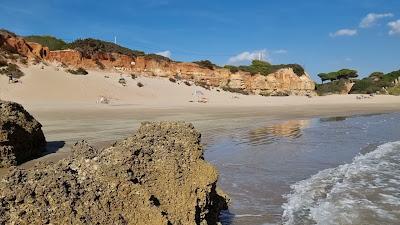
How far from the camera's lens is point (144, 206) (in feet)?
10.2

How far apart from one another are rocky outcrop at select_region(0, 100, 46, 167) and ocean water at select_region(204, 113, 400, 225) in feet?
11.6

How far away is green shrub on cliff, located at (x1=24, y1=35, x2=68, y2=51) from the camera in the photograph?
4112cm

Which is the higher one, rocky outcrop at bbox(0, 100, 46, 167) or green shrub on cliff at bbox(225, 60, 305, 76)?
green shrub on cliff at bbox(225, 60, 305, 76)

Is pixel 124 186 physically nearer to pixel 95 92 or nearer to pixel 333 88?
pixel 95 92

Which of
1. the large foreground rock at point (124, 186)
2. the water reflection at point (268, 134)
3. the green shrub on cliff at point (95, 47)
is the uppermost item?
the green shrub on cliff at point (95, 47)

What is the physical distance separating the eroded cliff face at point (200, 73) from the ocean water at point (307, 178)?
25074mm

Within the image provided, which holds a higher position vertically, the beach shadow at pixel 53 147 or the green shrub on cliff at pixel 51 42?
the green shrub on cliff at pixel 51 42

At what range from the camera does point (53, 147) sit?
955 centimetres

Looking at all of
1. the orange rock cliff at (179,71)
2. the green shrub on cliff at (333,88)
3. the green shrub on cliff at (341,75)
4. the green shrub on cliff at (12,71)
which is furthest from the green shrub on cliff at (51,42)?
the green shrub on cliff at (341,75)

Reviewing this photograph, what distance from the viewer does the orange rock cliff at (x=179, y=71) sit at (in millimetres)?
34125

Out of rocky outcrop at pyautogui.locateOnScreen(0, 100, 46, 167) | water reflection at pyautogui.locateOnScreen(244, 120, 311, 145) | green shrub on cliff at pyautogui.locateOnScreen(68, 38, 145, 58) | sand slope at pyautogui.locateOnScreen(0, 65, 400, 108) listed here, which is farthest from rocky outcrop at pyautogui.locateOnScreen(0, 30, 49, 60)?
rocky outcrop at pyautogui.locateOnScreen(0, 100, 46, 167)

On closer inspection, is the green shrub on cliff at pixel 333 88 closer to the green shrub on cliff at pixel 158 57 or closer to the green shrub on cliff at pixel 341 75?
the green shrub on cliff at pixel 341 75

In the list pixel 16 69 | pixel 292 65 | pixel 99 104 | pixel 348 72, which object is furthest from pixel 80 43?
pixel 348 72

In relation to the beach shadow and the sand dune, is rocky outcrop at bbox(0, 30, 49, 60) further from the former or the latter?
the beach shadow
